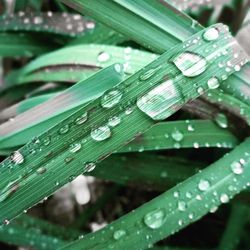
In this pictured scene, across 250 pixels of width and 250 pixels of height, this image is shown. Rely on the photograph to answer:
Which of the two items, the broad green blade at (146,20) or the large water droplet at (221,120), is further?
the large water droplet at (221,120)

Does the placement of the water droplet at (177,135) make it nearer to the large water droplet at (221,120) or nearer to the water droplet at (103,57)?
the large water droplet at (221,120)

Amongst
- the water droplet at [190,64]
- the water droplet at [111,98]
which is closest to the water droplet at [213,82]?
the water droplet at [190,64]

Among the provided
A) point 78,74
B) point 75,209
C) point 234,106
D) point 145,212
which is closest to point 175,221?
point 145,212

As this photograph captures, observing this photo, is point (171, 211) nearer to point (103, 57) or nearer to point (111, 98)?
point (111, 98)

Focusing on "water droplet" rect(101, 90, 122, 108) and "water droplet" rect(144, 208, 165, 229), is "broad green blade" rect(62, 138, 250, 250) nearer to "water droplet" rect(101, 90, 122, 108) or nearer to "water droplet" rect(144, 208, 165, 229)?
"water droplet" rect(144, 208, 165, 229)

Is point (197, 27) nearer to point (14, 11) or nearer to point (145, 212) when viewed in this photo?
point (145, 212)

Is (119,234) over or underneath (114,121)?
underneath

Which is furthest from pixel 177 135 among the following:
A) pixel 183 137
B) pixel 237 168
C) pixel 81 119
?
pixel 81 119
